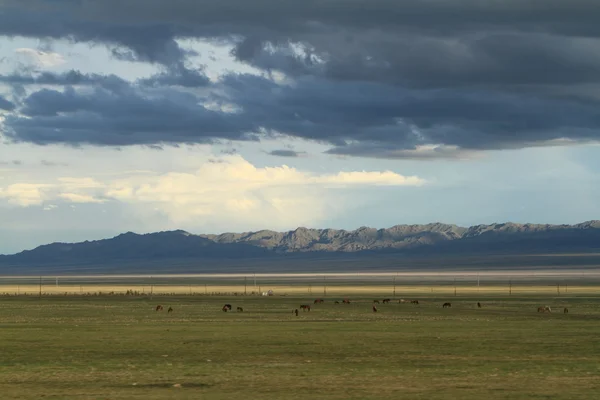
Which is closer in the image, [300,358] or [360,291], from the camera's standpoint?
[300,358]

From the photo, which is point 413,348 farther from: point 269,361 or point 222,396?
point 222,396

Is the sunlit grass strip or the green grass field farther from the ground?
the sunlit grass strip

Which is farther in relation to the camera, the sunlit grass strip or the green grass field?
the sunlit grass strip

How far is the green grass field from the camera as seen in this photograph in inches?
1061

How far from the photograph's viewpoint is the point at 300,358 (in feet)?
124

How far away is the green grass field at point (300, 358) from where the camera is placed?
26938 millimetres

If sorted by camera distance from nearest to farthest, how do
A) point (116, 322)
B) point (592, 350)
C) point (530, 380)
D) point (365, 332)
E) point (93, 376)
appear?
point (530, 380), point (93, 376), point (592, 350), point (365, 332), point (116, 322)

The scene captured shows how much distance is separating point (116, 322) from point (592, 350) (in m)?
34.1

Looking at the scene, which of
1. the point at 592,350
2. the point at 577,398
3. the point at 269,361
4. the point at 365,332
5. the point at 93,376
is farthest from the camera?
the point at 365,332

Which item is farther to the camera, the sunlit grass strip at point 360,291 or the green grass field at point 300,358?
the sunlit grass strip at point 360,291

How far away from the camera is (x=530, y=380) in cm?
2880

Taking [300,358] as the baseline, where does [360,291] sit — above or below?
above

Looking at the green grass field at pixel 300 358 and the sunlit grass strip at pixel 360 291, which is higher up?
the sunlit grass strip at pixel 360 291

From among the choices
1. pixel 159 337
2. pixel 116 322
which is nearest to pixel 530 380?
pixel 159 337
